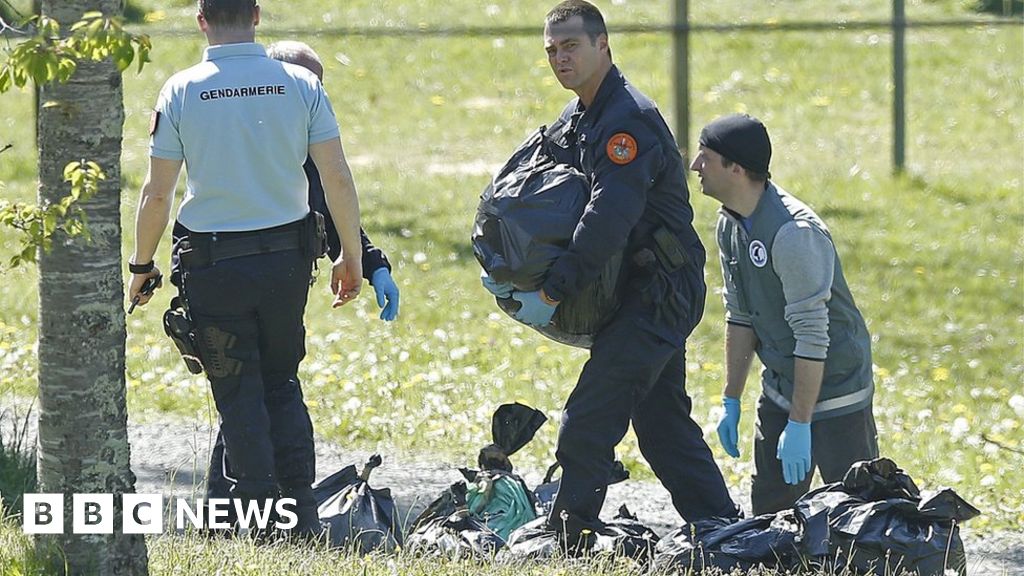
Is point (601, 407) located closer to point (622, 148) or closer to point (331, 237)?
point (622, 148)

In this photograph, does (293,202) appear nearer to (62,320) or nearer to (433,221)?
(62,320)

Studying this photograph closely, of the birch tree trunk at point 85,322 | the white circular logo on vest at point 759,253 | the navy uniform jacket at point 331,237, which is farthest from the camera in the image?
the navy uniform jacket at point 331,237

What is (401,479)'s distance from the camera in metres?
6.07

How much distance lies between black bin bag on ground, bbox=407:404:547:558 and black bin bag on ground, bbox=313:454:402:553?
4.0 inches

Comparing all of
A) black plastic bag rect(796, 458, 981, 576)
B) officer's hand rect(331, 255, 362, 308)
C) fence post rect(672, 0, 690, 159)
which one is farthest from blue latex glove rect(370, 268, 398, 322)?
fence post rect(672, 0, 690, 159)

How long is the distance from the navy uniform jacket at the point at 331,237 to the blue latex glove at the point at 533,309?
0.63 meters

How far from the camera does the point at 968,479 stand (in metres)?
6.28

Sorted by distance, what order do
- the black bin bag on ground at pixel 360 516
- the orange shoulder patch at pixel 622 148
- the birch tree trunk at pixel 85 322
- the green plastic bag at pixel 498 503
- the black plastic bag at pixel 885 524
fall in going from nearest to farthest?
the birch tree trunk at pixel 85 322, the black plastic bag at pixel 885 524, the orange shoulder patch at pixel 622 148, the black bin bag on ground at pixel 360 516, the green plastic bag at pixel 498 503

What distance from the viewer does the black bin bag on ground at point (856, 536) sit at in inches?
168

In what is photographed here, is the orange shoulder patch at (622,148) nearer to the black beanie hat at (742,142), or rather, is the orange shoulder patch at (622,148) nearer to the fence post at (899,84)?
the black beanie hat at (742,142)

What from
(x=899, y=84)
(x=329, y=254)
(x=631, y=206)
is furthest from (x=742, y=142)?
(x=899, y=84)

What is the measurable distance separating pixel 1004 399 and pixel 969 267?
2608 mm

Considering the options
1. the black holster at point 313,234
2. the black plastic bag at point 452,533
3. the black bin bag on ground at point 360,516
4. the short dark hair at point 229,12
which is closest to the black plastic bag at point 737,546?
the black plastic bag at point 452,533

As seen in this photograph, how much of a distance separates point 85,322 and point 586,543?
68.5 inches
